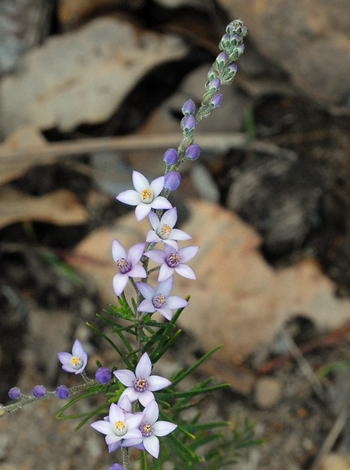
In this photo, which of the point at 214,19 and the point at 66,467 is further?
the point at 214,19

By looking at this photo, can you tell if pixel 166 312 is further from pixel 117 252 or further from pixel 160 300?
pixel 117 252

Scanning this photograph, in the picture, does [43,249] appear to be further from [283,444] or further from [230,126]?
[283,444]

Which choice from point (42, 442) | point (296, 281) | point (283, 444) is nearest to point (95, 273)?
point (42, 442)

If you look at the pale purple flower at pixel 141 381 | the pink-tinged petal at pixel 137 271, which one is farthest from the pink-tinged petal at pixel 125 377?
the pink-tinged petal at pixel 137 271

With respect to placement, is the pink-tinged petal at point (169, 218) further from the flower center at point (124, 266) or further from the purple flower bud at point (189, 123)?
the purple flower bud at point (189, 123)

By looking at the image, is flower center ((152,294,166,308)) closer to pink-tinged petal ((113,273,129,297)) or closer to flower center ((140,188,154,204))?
pink-tinged petal ((113,273,129,297))

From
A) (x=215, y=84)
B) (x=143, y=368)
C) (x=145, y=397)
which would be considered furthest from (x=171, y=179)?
(x=145, y=397)

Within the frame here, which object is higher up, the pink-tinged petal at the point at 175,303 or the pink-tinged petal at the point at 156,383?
Answer: the pink-tinged petal at the point at 175,303

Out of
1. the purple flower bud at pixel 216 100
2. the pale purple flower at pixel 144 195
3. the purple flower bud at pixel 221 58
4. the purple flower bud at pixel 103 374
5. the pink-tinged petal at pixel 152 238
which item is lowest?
the purple flower bud at pixel 103 374
